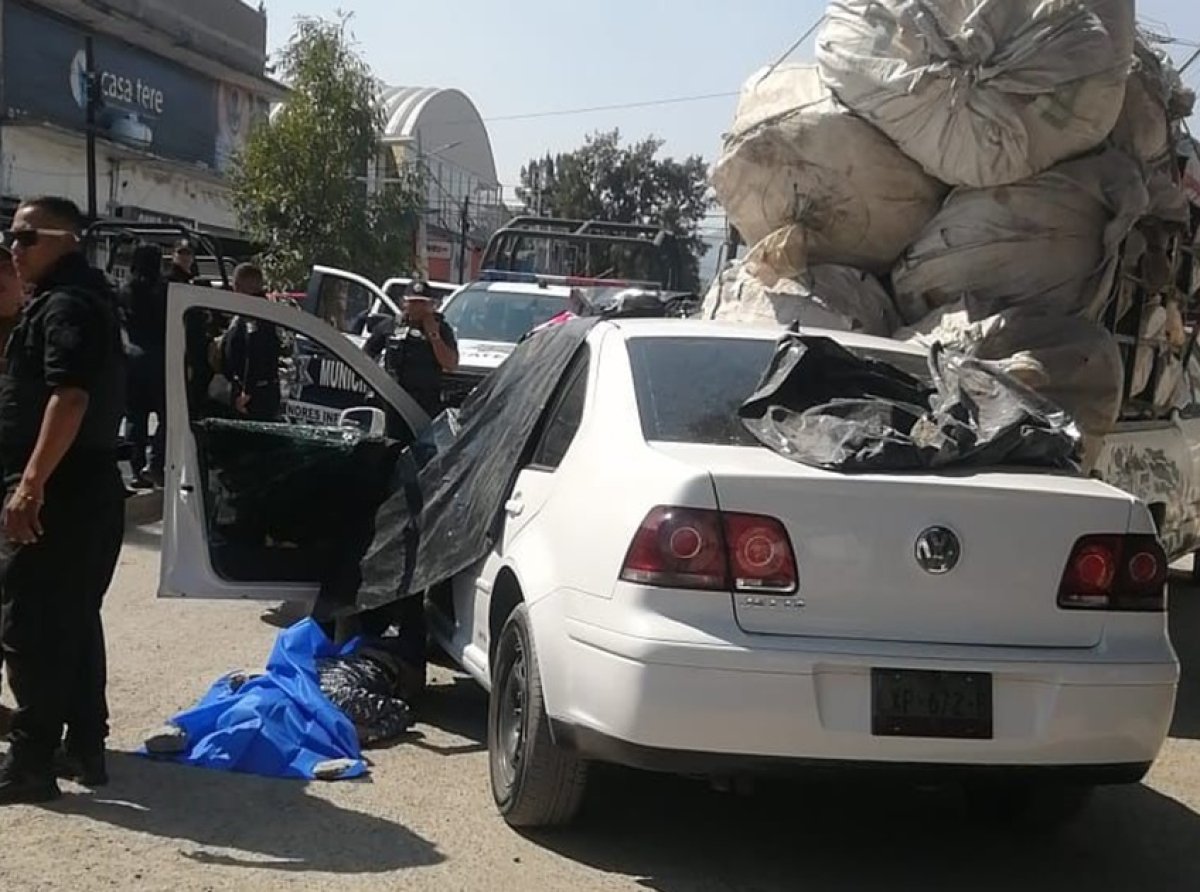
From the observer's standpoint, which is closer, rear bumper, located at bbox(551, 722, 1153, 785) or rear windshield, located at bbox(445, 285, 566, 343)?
rear bumper, located at bbox(551, 722, 1153, 785)

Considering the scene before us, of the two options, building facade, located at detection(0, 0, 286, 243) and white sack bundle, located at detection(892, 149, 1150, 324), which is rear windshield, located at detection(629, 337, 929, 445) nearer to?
white sack bundle, located at detection(892, 149, 1150, 324)

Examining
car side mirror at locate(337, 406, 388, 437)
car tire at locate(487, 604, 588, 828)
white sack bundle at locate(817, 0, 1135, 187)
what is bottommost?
car tire at locate(487, 604, 588, 828)

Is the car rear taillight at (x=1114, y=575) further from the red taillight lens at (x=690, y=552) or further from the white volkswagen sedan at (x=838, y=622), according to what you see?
the red taillight lens at (x=690, y=552)

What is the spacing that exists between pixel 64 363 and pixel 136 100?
33958 mm

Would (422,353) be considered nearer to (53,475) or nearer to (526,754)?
(53,475)

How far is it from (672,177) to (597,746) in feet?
A: 175

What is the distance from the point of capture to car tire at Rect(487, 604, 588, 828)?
13.9 ft

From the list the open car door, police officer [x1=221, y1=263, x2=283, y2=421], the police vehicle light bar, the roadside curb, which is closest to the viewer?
the open car door

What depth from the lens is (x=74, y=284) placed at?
4.51 m

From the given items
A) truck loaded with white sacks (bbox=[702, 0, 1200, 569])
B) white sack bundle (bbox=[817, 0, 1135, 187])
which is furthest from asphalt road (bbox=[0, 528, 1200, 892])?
white sack bundle (bbox=[817, 0, 1135, 187])

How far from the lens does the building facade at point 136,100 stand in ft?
101

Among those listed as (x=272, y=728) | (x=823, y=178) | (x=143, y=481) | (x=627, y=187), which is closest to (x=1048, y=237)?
(x=823, y=178)

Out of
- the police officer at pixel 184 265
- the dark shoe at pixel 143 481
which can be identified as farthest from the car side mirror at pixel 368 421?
the police officer at pixel 184 265

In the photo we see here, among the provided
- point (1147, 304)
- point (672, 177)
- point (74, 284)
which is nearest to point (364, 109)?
point (1147, 304)
